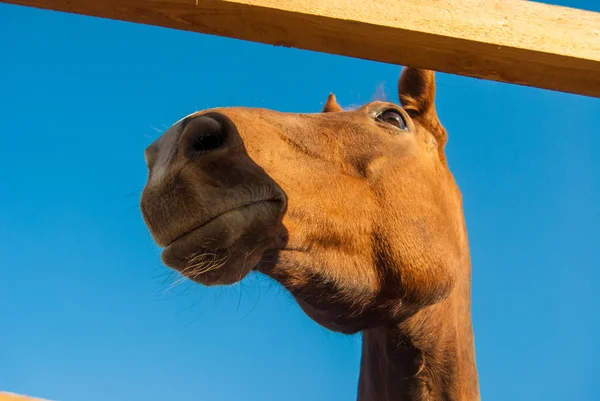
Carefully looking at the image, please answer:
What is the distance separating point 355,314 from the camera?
3039mm

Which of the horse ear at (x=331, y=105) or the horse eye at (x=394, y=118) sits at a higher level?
the horse ear at (x=331, y=105)

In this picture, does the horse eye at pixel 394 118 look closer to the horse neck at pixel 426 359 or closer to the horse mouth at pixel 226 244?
the horse neck at pixel 426 359

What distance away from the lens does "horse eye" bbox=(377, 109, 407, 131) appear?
11.5 feet

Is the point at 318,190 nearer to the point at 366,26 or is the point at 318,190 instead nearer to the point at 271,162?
the point at 271,162

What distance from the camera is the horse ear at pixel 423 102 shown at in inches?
153

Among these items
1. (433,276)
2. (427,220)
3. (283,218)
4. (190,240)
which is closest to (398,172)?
(427,220)

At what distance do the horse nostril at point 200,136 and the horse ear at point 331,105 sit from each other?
98.2 inches

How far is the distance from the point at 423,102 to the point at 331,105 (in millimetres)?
881

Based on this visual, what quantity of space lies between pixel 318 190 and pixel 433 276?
2.90ft

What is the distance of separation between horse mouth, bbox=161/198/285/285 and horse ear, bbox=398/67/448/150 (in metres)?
1.95

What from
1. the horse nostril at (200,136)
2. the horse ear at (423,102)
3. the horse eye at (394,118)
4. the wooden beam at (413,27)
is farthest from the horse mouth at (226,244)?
the horse ear at (423,102)

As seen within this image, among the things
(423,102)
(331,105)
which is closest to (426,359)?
(423,102)

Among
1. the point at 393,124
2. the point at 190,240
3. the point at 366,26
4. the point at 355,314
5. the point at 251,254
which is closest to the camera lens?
the point at 366,26

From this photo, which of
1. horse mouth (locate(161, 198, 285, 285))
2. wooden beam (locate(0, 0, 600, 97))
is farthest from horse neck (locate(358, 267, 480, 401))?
wooden beam (locate(0, 0, 600, 97))
